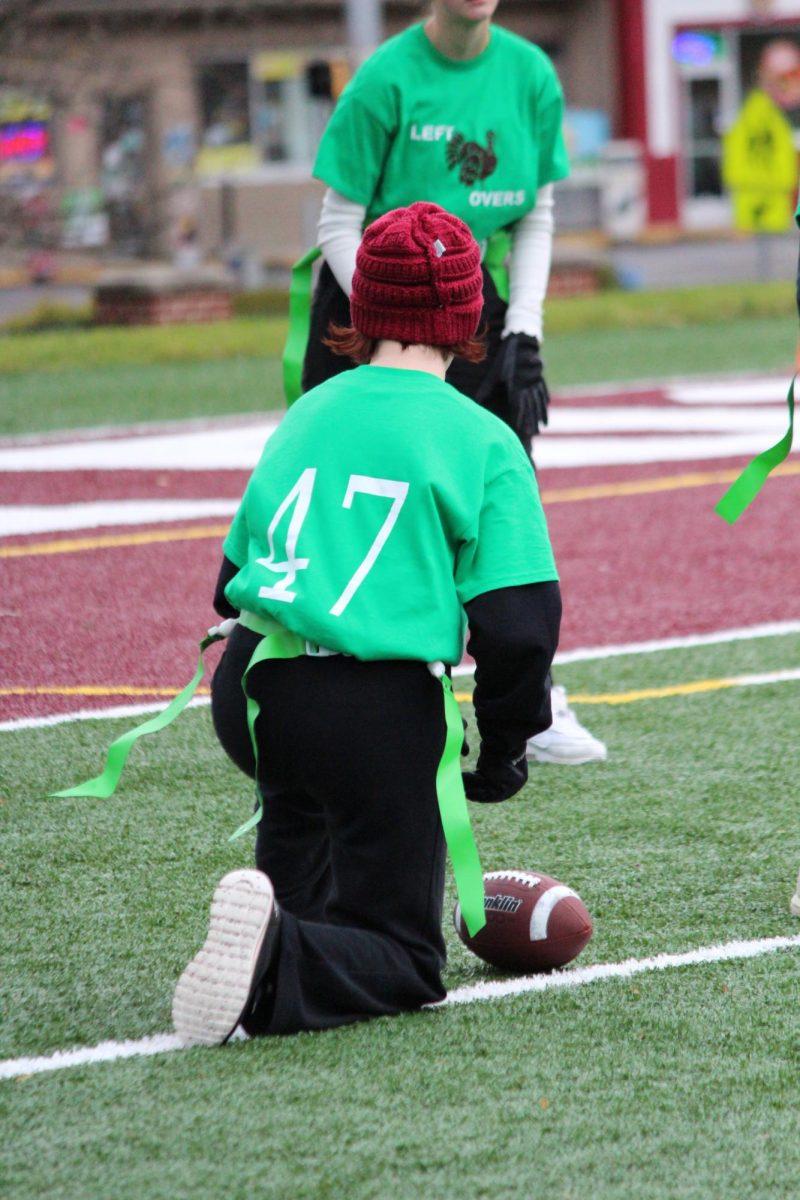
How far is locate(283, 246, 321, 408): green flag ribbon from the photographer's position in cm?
517

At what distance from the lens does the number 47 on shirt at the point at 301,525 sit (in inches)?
133

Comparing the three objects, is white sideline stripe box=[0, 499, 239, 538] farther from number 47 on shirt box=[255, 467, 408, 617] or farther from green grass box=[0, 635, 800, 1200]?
number 47 on shirt box=[255, 467, 408, 617]

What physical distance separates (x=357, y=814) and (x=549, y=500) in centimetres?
607

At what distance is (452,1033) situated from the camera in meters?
3.46

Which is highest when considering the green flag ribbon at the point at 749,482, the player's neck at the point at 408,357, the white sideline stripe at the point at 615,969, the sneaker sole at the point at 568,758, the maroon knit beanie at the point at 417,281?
the maroon knit beanie at the point at 417,281

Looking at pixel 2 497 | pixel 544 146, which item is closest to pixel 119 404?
pixel 2 497

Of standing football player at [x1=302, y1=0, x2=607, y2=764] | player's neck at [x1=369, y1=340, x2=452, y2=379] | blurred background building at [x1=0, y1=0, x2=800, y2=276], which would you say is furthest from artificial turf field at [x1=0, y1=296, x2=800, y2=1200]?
blurred background building at [x1=0, y1=0, x2=800, y2=276]

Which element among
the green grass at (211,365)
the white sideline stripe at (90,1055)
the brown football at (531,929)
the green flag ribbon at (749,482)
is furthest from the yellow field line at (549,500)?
the white sideline stripe at (90,1055)

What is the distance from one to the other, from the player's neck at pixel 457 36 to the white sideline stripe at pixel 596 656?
67.3 inches

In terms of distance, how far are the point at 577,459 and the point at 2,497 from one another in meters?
3.10

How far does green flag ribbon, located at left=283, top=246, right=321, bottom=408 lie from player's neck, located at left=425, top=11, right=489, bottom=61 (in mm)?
660

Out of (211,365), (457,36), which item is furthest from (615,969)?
(211,365)

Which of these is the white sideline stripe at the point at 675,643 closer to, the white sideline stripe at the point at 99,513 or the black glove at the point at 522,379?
the black glove at the point at 522,379

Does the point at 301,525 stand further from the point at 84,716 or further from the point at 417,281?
the point at 84,716
